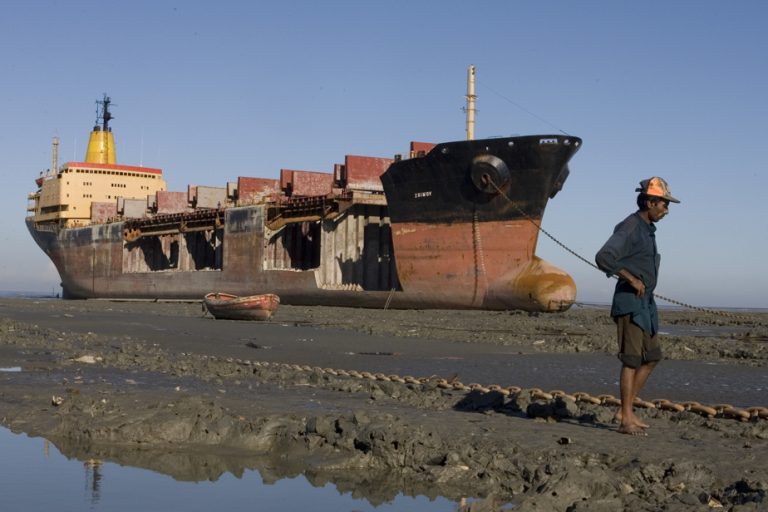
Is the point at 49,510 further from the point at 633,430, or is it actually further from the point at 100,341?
the point at 100,341

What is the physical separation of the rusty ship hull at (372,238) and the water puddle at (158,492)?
21.7m

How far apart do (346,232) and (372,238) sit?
1034mm

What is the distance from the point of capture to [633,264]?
20.0ft

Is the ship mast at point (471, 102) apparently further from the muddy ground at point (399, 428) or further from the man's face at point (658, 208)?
the man's face at point (658, 208)

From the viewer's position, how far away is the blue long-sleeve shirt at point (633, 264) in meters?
6.02

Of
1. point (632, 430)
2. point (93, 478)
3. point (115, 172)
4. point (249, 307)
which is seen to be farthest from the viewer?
point (115, 172)

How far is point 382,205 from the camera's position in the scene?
3453 cm

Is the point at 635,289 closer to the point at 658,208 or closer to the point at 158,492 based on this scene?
the point at 658,208

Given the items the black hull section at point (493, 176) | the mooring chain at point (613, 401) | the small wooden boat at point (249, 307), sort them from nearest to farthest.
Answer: the mooring chain at point (613, 401) < the small wooden boat at point (249, 307) < the black hull section at point (493, 176)

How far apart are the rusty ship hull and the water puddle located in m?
21.7

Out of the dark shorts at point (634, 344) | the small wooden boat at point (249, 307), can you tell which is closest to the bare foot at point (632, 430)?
the dark shorts at point (634, 344)

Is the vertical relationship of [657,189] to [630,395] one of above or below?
above

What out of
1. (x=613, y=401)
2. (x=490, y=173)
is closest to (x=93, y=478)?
(x=613, y=401)

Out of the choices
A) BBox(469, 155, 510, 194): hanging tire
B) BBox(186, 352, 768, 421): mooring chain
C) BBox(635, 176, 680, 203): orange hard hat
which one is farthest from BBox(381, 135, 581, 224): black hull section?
BBox(635, 176, 680, 203): orange hard hat
